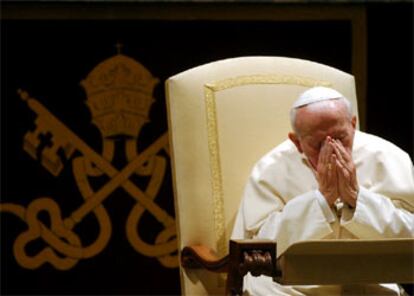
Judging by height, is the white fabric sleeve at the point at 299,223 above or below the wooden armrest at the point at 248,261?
above

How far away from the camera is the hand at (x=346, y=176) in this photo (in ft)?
9.66

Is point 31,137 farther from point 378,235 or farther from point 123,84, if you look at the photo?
point 378,235

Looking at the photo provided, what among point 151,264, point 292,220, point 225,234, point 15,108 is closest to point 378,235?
point 292,220

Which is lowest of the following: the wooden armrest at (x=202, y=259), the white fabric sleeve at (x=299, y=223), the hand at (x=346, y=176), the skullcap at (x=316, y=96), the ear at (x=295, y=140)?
the wooden armrest at (x=202, y=259)

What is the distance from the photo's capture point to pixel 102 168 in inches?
181

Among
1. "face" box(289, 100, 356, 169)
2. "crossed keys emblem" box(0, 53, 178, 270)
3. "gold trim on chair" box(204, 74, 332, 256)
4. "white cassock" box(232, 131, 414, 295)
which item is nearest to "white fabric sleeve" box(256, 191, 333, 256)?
"white cassock" box(232, 131, 414, 295)

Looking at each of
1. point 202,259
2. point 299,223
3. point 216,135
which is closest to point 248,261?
point 299,223

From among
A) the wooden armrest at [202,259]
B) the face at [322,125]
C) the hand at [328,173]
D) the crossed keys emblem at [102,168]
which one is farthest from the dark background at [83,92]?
the hand at [328,173]

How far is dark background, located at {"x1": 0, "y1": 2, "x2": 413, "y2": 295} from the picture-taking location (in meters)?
4.57

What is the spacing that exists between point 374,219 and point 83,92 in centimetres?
202

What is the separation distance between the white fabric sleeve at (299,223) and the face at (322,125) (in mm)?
163

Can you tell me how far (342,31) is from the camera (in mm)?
4738

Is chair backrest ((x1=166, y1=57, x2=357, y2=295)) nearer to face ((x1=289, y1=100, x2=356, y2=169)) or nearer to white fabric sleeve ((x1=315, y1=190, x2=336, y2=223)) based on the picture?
face ((x1=289, y1=100, x2=356, y2=169))

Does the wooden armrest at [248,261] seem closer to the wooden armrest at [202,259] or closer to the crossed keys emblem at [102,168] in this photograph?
the wooden armrest at [202,259]
